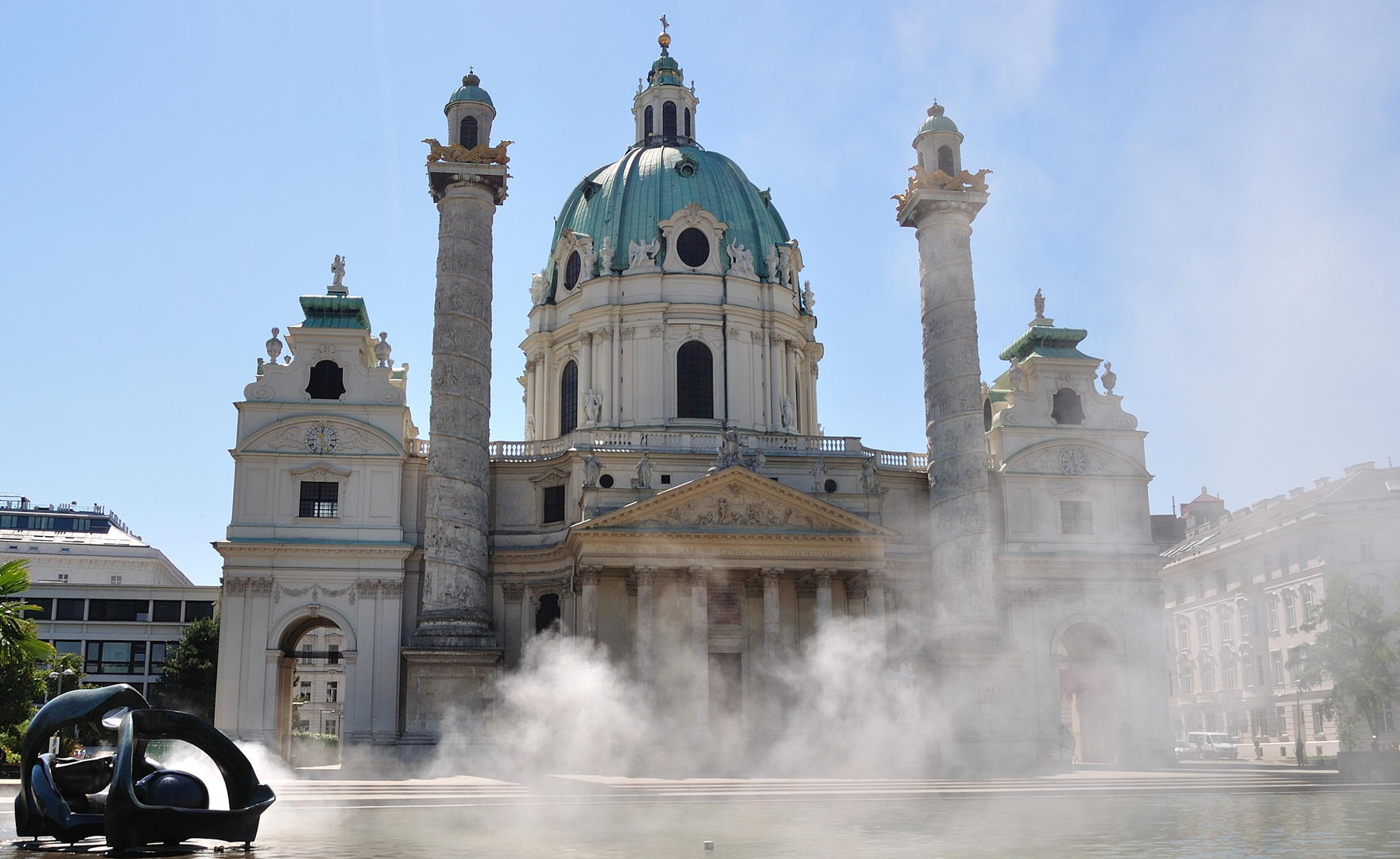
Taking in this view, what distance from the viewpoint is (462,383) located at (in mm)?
43750

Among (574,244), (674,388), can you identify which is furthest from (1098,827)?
(574,244)

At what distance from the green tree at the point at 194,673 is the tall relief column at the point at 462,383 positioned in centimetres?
2822

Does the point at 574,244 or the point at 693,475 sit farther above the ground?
the point at 574,244

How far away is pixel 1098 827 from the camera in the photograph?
20844mm

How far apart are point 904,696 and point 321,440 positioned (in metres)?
23.7

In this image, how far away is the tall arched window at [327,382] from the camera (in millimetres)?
50188

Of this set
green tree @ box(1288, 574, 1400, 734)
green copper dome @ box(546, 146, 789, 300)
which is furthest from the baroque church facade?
green tree @ box(1288, 574, 1400, 734)

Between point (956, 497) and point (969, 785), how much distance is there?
533 inches

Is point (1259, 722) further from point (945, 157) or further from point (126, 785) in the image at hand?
point (126, 785)

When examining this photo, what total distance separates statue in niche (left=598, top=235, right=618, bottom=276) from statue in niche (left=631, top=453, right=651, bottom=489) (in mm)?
12669

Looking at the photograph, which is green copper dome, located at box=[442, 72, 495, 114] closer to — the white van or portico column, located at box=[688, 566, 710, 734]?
portico column, located at box=[688, 566, 710, 734]

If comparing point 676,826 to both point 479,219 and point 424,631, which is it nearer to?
point 424,631

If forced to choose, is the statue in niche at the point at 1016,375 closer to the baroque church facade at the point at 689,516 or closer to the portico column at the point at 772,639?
the baroque church facade at the point at 689,516

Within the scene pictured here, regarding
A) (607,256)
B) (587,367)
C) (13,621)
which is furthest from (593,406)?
(13,621)
